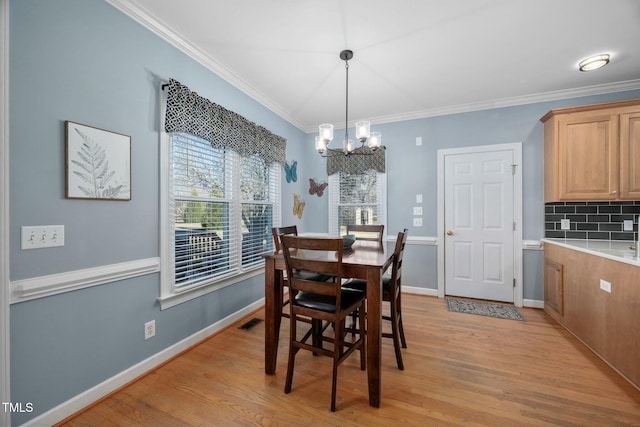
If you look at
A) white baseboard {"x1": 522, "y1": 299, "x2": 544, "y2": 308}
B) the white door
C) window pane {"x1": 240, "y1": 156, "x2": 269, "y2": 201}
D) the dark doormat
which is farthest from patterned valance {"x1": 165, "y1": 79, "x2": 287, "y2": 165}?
white baseboard {"x1": 522, "y1": 299, "x2": 544, "y2": 308}

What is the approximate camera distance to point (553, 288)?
9.74 ft

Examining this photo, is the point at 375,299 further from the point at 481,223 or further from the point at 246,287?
the point at 481,223

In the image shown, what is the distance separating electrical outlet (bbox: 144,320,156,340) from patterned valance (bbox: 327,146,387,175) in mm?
2935

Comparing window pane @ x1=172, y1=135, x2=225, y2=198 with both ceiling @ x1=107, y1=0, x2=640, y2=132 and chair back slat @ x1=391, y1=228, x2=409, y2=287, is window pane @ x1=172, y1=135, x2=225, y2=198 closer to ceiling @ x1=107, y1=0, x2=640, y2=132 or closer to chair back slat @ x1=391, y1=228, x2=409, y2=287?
ceiling @ x1=107, y1=0, x2=640, y2=132

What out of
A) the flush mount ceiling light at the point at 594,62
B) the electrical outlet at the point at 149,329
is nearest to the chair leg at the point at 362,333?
the electrical outlet at the point at 149,329

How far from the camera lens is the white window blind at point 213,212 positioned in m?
2.26

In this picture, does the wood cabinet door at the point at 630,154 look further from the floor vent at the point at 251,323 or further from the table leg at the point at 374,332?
the floor vent at the point at 251,323

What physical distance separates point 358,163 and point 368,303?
9.00 ft

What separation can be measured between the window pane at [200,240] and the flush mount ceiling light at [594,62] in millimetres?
3762

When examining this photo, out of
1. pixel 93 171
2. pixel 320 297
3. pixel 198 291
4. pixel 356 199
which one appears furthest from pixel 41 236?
pixel 356 199

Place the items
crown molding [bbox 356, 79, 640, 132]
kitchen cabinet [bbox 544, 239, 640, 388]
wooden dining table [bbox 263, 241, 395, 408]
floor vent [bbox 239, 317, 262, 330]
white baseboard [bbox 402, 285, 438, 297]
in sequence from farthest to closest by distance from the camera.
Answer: white baseboard [bbox 402, 285, 438, 297] < crown molding [bbox 356, 79, 640, 132] < floor vent [bbox 239, 317, 262, 330] < kitchen cabinet [bbox 544, 239, 640, 388] < wooden dining table [bbox 263, 241, 395, 408]

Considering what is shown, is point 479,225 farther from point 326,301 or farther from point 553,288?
point 326,301

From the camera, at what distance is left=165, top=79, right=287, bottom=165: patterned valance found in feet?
6.95

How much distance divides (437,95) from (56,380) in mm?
4188
